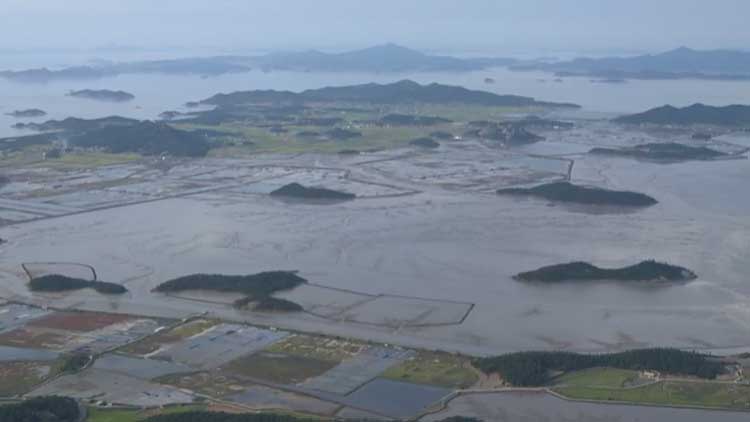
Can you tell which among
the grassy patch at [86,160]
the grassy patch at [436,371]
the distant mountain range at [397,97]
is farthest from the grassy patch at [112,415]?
the distant mountain range at [397,97]

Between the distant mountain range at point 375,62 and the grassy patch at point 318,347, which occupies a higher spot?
the distant mountain range at point 375,62

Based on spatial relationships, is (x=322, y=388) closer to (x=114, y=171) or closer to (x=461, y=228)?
(x=461, y=228)

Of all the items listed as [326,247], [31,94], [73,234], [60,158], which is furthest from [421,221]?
[31,94]

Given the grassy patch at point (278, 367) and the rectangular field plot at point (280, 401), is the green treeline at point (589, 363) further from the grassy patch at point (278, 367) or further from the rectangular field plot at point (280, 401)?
the rectangular field plot at point (280, 401)

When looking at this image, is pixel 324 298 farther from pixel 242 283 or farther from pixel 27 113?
pixel 27 113

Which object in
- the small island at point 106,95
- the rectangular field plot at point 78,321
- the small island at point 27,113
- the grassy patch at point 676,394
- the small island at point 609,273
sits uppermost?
the small island at point 106,95

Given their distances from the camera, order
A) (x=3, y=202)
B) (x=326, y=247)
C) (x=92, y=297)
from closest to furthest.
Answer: (x=92, y=297), (x=326, y=247), (x=3, y=202)
